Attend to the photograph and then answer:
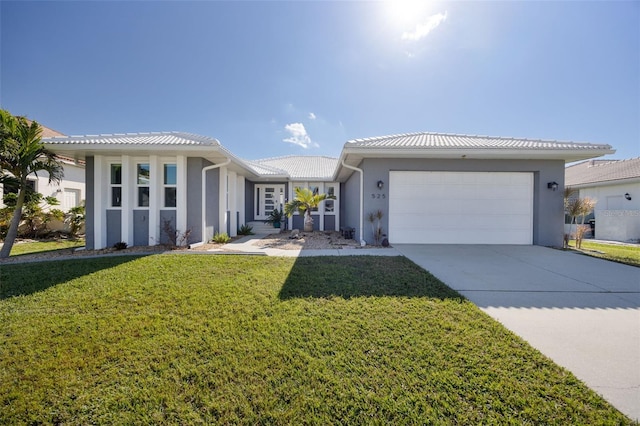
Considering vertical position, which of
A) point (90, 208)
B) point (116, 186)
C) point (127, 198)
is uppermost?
point (116, 186)

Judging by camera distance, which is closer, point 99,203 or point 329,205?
point 99,203

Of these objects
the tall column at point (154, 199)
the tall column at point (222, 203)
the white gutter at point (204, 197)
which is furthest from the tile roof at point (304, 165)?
the tall column at point (154, 199)

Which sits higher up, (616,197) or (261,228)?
(616,197)

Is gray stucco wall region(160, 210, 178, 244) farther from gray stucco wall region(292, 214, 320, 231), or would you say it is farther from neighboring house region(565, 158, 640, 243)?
neighboring house region(565, 158, 640, 243)

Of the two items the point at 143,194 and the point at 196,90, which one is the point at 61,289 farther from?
the point at 196,90

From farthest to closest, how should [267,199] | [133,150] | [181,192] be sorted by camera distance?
[267,199], [181,192], [133,150]

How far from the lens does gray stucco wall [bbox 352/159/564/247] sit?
29.5 feet

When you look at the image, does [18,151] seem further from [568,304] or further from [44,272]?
[568,304]

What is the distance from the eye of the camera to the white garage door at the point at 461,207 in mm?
9156

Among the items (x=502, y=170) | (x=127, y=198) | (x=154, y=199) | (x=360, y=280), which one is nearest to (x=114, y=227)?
(x=127, y=198)

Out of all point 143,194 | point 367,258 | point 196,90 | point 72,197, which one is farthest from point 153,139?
point 72,197

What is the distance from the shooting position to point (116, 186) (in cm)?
869

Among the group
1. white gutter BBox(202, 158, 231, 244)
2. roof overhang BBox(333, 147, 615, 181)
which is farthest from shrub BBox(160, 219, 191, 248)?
roof overhang BBox(333, 147, 615, 181)

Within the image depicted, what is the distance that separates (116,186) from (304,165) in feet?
37.3
